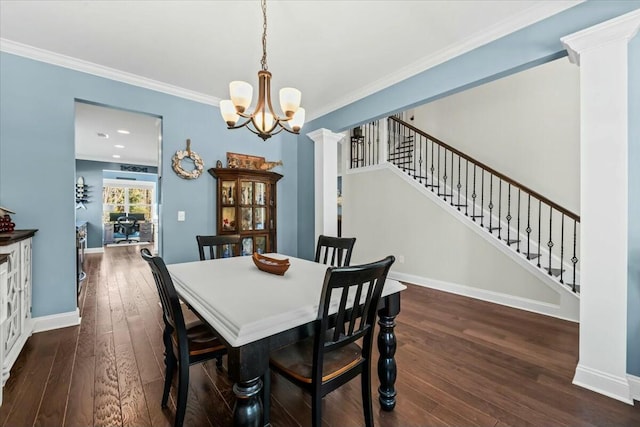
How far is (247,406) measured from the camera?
3.29 ft

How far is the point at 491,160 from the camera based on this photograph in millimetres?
4297

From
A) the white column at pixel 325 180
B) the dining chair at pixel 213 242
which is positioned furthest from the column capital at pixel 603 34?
the dining chair at pixel 213 242

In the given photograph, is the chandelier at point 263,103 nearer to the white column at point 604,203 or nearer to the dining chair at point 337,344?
the dining chair at point 337,344

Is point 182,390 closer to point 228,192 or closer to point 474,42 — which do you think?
point 228,192

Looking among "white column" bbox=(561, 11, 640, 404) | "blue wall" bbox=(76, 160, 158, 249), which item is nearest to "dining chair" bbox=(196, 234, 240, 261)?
"white column" bbox=(561, 11, 640, 404)

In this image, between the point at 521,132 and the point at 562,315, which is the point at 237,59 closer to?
the point at 521,132

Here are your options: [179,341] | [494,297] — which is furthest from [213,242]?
[494,297]

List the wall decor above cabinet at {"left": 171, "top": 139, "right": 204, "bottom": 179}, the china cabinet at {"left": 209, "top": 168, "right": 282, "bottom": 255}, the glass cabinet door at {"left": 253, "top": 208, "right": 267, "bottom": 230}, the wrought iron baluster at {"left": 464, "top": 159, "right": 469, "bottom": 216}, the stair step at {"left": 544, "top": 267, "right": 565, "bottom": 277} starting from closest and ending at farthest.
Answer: the stair step at {"left": 544, "top": 267, "right": 565, "bottom": 277}
the wall decor above cabinet at {"left": 171, "top": 139, "right": 204, "bottom": 179}
the china cabinet at {"left": 209, "top": 168, "right": 282, "bottom": 255}
the glass cabinet door at {"left": 253, "top": 208, "right": 267, "bottom": 230}
the wrought iron baluster at {"left": 464, "top": 159, "right": 469, "bottom": 216}

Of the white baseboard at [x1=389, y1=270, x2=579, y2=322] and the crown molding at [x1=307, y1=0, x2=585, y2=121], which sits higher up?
the crown molding at [x1=307, y1=0, x2=585, y2=121]

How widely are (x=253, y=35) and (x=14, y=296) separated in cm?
274

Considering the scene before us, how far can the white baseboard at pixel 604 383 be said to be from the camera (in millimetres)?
1669

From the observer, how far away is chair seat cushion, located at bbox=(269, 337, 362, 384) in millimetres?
1215

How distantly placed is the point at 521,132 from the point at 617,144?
2.64 m

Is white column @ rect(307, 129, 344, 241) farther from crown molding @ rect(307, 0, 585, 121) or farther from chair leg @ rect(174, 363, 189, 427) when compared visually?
chair leg @ rect(174, 363, 189, 427)
